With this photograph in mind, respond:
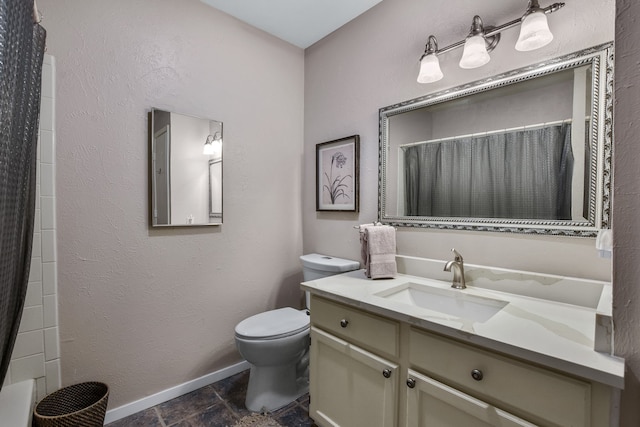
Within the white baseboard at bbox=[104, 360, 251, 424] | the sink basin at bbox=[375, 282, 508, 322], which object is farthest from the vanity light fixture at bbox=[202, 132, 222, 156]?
the white baseboard at bbox=[104, 360, 251, 424]

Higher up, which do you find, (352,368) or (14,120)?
(14,120)

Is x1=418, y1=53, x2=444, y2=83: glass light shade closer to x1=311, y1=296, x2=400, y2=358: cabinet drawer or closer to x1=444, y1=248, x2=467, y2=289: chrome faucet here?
x1=444, y1=248, x2=467, y2=289: chrome faucet

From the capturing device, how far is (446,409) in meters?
0.96

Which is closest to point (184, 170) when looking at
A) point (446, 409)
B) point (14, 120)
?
point (14, 120)

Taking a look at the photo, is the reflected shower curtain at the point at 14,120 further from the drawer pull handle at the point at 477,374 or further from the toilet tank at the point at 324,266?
the toilet tank at the point at 324,266

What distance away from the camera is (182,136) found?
1.72 meters

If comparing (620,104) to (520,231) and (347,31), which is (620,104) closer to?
(520,231)

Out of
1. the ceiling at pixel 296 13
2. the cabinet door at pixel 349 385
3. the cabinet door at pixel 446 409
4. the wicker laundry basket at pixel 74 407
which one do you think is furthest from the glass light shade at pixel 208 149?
the cabinet door at pixel 446 409

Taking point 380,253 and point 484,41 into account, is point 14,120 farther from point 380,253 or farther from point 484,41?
point 484,41

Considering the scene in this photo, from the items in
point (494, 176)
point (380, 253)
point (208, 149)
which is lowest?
point (380, 253)

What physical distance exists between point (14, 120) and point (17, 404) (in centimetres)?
113

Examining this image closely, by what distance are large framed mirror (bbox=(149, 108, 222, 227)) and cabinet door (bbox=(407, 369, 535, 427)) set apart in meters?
1.43

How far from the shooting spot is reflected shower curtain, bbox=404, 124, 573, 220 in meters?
1.20

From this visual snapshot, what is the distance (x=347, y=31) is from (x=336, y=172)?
0.95 metres
